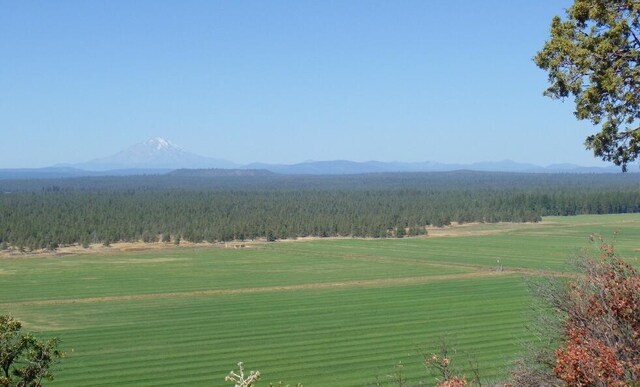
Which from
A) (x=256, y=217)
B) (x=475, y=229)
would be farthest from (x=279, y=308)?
(x=256, y=217)

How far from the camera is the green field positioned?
33656mm

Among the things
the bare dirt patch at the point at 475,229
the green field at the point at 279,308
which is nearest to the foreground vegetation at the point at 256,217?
the bare dirt patch at the point at 475,229

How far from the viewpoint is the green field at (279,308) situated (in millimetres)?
33656

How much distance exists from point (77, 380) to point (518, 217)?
118 meters

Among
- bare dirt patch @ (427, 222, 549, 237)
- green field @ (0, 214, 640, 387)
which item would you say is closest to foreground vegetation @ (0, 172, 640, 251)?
bare dirt patch @ (427, 222, 549, 237)

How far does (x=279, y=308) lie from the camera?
5097cm

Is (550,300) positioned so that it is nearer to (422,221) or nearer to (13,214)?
(422,221)

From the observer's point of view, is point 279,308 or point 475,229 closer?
point 279,308

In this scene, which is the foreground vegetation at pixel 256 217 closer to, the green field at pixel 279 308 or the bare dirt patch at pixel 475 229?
the bare dirt patch at pixel 475 229

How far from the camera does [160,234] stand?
12131 centimetres

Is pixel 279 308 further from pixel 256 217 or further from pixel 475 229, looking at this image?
pixel 256 217

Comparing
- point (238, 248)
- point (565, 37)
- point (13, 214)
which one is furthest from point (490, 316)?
point (13, 214)

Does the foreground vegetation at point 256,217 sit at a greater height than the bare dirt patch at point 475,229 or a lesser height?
greater

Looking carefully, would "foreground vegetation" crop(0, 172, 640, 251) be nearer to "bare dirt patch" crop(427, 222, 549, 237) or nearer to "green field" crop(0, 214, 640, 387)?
"bare dirt patch" crop(427, 222, 549, 237)
